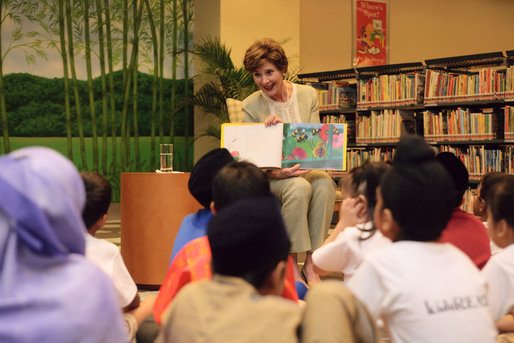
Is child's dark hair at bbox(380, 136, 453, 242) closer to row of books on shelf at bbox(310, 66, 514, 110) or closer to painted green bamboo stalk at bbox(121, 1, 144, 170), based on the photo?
row of books on shelf at bbox(310, 66, 514, 110)

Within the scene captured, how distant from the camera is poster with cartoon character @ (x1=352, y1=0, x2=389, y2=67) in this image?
871 centimetres

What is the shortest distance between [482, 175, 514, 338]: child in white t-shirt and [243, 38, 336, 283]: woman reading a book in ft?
4.68

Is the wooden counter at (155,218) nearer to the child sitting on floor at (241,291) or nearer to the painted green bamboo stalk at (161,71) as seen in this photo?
the child sitting on floor at (241,291)

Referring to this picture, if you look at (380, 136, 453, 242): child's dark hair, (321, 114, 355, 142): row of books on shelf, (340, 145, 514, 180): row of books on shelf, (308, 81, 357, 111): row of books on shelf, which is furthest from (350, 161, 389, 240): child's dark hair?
(308, 81, 357, 111): row of books on shelf

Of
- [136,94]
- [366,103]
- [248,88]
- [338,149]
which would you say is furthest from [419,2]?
[338,149]

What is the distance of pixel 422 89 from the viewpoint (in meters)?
6.24

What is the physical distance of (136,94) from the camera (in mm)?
7367

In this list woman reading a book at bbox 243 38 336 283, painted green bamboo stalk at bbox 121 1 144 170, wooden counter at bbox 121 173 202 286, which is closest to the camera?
woman reading a book at bbox 243 38 336 283

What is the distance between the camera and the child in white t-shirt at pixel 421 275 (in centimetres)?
126

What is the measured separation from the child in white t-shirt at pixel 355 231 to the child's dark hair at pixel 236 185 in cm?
29

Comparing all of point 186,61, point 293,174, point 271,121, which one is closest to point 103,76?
point 186,61

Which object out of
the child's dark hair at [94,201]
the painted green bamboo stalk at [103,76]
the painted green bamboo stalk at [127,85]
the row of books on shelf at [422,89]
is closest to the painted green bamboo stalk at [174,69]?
the painted green bamboo stalk at [127,85]

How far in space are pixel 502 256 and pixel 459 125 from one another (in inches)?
179

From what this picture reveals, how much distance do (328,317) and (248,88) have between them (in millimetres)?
5915
